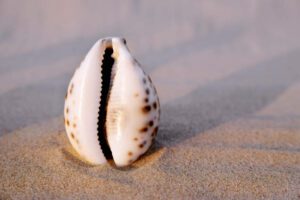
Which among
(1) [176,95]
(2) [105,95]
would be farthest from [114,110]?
(1) [176,95]

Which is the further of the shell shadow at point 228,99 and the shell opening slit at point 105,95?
the shell shadow at point 228,99

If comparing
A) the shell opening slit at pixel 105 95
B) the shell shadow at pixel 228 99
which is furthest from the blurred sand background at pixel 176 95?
the shell opening slit at pixel 105 95

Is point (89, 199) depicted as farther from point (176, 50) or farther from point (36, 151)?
point (176, 50)

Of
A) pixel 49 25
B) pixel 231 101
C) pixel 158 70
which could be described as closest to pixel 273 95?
pixel 231 101

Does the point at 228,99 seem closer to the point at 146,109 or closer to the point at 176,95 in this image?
the point at 176,95

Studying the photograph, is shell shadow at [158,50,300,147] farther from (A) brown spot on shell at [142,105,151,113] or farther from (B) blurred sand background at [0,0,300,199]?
(A) brown spot on shell at [142,105,151,113]

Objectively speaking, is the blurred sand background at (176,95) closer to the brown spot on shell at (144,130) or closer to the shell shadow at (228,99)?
the shell shadow at (228,99)

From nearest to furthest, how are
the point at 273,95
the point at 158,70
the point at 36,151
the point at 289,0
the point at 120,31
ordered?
1. the point at 36,151
2. the point at 273,95
3. the point at 158,70
4. the point at 120,31
5. the point at 289,0
